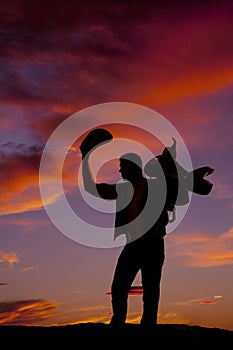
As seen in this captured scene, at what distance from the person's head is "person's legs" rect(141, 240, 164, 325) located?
1.15 meters

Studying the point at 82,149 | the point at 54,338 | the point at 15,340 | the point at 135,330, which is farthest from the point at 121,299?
the point at 82,149

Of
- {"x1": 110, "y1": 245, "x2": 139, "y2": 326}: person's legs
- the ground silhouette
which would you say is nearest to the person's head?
{"x1": 110, "y1": 245, "x2": 139, "y2": 326}: person's legs

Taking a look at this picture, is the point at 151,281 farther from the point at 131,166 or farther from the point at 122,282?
the point at 131,166

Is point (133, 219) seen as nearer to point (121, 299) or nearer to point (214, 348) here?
point (121, 299)

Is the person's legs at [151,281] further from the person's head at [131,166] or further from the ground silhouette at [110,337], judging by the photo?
the person's head at [131,166]

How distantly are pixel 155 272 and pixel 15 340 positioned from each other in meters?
2.40

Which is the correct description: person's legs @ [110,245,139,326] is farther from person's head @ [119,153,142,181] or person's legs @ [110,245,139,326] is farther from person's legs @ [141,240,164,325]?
person's head @ [119,153,142,181]

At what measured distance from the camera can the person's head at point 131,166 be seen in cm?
879

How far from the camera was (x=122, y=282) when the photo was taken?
841 centimetres

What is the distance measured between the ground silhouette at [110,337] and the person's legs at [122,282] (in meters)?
0.21

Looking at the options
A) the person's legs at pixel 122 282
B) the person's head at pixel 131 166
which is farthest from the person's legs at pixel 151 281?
the person's head at pixel 131 166

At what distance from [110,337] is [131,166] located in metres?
2.70

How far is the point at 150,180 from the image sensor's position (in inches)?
348

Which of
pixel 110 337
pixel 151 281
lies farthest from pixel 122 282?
pixel 110 337
